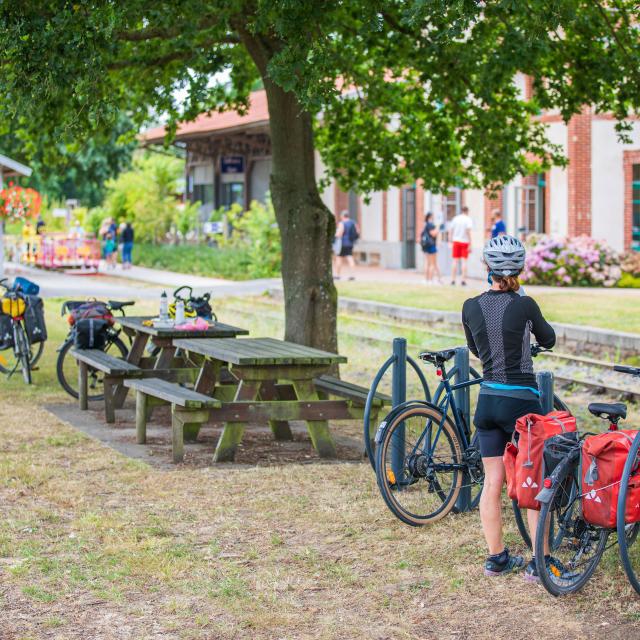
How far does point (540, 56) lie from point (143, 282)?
867 inches

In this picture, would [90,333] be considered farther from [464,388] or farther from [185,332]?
[464,388]

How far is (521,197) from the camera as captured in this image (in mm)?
31641

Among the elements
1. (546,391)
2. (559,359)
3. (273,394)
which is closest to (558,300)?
(559,359)

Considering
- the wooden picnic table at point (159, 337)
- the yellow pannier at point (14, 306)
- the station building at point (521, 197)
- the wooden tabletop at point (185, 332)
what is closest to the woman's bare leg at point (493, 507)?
the wooden picnic table at point (159, 337)

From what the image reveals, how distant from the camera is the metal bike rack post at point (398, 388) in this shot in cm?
740

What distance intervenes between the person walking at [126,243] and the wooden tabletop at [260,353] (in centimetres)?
2941

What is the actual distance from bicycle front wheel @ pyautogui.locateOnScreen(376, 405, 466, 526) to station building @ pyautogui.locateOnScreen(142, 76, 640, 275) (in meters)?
14.6

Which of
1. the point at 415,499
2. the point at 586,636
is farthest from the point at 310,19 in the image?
the point at 586,636

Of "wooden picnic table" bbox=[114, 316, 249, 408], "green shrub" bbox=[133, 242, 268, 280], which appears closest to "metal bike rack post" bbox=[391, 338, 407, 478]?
"wooden picnic table" bbox=[114, 316, 249, 408]

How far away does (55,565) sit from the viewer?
6570 millimetres

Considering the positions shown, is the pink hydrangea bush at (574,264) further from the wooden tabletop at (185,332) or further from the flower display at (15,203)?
the wooden tabletop at (185,332)

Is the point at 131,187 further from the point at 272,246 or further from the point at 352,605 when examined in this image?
the point at 352,605

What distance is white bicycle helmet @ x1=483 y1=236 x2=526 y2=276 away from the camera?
6.21 meters

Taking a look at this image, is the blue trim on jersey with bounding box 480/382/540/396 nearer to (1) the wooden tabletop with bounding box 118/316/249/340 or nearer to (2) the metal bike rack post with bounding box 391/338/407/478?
(2) the metal bike rack post with bounding box 391/338/407/478
